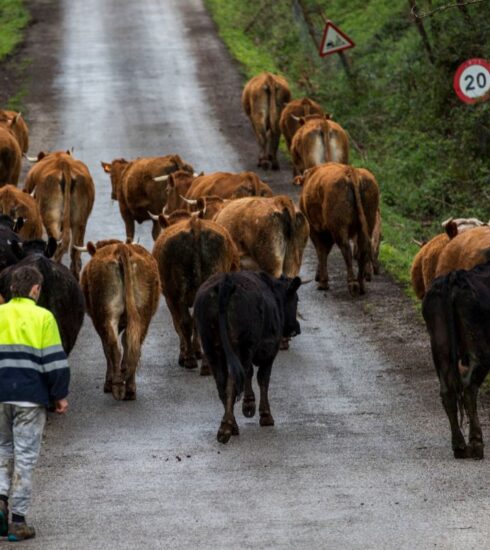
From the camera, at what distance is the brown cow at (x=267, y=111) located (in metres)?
27.5

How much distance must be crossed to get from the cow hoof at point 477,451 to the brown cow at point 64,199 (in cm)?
848

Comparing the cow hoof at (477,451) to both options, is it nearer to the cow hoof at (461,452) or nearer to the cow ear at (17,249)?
the cow hoof at (461,452)

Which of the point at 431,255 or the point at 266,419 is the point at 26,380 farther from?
the point at 431,255

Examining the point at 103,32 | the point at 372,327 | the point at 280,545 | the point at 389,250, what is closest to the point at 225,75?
the point at 103,32

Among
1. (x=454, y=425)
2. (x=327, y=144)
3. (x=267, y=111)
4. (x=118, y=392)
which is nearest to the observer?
(x=454, y=425)

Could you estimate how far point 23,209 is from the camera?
17656 mm

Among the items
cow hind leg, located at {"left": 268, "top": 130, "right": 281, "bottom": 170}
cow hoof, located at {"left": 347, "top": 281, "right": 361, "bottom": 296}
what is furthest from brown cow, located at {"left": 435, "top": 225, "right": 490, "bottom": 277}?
cow hind leg, located at {"left": 268, "top": 130, "right": 281, "bottom": 170}

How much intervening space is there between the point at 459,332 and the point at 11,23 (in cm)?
3215

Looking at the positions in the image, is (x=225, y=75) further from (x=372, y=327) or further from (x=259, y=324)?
(x=259, y=324)

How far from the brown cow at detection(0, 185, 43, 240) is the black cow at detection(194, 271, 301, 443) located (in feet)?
17.8

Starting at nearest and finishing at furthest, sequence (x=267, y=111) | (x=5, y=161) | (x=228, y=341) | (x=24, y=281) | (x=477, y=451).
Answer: (x=24, y=281) → (x=477, y=451) → (x=228, y=341) → (x=5, y=161) → (x=267, y=111)

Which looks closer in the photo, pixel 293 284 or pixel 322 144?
A: pixel 293 284

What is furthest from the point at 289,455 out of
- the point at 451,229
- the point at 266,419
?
the point at 451,229

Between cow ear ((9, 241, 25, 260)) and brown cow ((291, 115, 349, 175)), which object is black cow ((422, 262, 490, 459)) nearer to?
cow ear ((9, 241, 25, 260))
